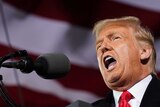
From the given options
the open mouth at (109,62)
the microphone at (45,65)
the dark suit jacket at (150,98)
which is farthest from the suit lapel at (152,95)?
the microphone at (45,65)

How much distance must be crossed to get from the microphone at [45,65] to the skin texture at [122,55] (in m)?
0.26

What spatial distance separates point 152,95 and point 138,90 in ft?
0.15

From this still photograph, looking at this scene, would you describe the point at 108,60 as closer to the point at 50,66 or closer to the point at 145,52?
the point at 145,52

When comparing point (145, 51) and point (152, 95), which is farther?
point (145, 51)

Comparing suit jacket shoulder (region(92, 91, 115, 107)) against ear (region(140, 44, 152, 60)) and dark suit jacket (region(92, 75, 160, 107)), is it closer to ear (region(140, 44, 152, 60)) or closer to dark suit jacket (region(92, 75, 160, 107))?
dark suit jacket (region(92, 75, 160, 107))

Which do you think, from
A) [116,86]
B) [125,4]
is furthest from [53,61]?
[125,4]

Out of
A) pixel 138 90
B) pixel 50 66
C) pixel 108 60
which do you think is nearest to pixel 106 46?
pixel 108 60

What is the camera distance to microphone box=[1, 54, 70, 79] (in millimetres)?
1612

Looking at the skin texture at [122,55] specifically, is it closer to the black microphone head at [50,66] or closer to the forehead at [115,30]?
the forehead at [115,30]

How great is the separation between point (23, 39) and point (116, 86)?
69.1 inches

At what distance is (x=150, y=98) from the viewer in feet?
6.01

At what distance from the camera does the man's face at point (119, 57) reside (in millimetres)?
1892

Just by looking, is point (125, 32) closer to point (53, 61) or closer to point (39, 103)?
point (53, 61)

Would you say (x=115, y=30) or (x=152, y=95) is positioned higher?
(x=115, y=30)
